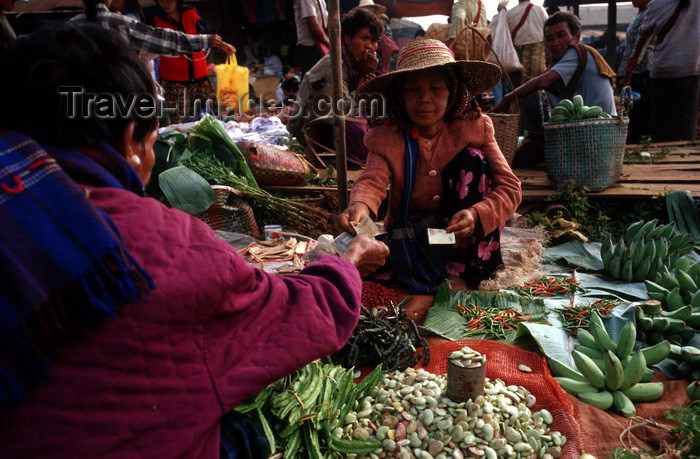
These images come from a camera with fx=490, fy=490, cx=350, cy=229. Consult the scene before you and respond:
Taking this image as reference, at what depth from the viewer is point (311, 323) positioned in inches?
44.2

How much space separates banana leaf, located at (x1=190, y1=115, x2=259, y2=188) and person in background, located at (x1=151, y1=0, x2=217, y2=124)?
4.88 ft

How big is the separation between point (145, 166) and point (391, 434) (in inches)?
43.1

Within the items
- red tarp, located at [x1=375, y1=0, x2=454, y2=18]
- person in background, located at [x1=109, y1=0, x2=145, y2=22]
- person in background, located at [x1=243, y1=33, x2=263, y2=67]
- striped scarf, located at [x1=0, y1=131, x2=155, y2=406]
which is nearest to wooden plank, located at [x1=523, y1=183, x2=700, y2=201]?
striped scarf, located at [x1=0, y1=131, x2=155, y2=406]

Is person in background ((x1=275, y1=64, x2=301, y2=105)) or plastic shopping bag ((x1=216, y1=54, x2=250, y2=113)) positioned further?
person in background ((x1=275, y1=64, x2=301, y2=105))

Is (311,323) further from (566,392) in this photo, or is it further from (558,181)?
(558,181)

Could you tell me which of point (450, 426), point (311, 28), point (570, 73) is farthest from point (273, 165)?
point (450, 426)

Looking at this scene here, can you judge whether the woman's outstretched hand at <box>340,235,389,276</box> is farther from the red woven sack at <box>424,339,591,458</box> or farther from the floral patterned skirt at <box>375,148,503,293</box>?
the floral patterned skirt at <box>375,148,503,293</box>


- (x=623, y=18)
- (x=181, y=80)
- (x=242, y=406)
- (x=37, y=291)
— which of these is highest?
(x=623, y=18)

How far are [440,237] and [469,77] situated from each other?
3.47 feet

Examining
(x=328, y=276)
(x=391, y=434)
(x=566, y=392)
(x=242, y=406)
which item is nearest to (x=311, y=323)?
(x=328, y=276)

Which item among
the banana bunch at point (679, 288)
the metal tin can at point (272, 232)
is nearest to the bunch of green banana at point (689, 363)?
the banana bunch at point (679, 288)

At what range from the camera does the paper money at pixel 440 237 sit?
2426 millimetres

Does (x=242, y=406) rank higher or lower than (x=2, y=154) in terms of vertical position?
lower

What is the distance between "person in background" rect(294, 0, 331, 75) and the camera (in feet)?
18.6
